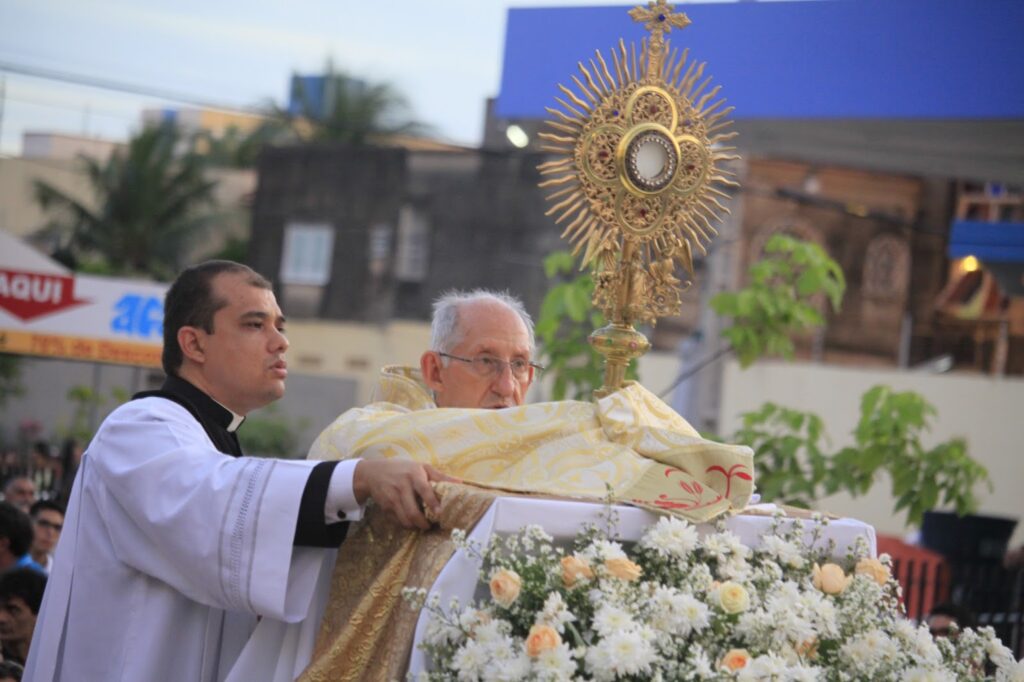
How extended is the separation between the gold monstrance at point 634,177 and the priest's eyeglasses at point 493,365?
553 mm

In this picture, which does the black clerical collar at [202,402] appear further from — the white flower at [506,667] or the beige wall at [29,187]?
the beige wall at [29,187]

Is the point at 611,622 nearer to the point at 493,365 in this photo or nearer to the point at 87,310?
the point at 493,365

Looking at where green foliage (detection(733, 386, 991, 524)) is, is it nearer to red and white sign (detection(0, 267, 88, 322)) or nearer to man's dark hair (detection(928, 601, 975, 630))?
man's dark hair (detection(928, 601, 975, 630))

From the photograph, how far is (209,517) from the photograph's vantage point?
312 cm

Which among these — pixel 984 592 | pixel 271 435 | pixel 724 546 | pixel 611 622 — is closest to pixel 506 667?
pixel 611 622

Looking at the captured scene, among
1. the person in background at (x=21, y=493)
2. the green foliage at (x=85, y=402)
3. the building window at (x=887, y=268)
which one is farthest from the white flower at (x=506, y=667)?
the building window at (x=887, y=268)

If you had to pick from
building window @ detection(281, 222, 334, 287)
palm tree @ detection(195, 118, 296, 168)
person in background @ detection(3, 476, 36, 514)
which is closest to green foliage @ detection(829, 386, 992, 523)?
person in background @ detection(3, 476, 36, 514)

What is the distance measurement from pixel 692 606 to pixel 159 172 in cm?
3159

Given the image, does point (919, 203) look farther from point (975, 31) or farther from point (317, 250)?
point (975, 31)

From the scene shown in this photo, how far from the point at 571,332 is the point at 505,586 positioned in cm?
472

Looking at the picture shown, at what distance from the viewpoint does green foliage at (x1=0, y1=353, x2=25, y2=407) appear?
2777 cm

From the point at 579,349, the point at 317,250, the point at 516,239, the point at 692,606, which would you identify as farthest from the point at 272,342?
the point at 317,250

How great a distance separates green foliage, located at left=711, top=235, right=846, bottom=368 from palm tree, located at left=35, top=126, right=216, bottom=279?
26539 millimetres

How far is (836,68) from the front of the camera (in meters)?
7.70
